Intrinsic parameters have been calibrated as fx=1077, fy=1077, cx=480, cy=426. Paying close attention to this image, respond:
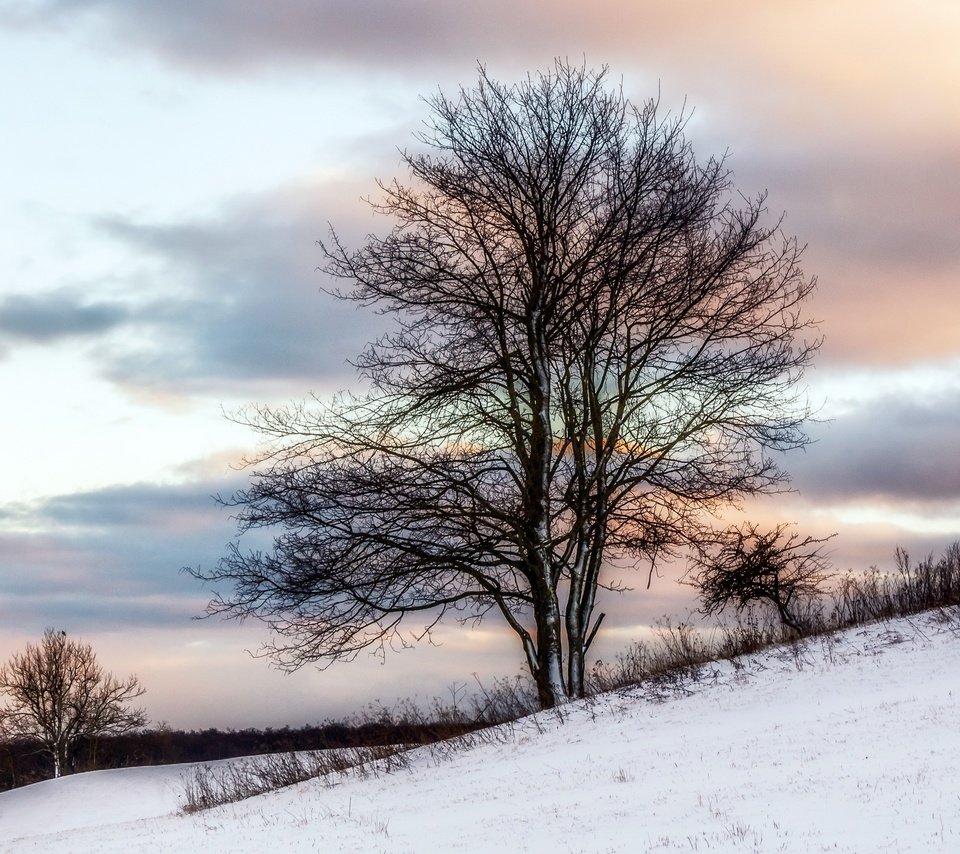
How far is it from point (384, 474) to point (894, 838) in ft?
34.6

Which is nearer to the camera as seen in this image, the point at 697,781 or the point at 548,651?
the point at 697,781

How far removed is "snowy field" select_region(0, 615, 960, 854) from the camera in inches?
362

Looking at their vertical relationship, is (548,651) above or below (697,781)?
above

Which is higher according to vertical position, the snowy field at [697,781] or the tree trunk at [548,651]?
the tree trunk at [548,651]

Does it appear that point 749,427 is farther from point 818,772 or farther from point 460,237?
point 818,772

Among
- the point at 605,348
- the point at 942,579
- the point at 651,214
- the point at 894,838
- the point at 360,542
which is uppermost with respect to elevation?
the point at 651,214

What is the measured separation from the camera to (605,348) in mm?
19406

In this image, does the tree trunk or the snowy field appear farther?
the tree trunk

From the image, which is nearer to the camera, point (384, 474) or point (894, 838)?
point (894, 838)

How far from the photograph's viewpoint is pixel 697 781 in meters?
11.1

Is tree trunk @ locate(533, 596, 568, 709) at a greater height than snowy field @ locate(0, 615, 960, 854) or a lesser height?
greater

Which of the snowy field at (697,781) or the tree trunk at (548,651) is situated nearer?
the snowy field at (697,781)

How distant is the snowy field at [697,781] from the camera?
9.20m

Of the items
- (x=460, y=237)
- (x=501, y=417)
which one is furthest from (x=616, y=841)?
(x=460, y=237)
